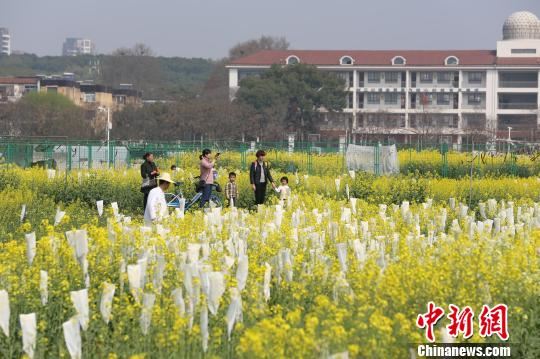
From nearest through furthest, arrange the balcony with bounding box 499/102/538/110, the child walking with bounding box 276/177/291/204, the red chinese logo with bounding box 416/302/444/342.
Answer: the red chinese logo with bounding box 416/302/444/342 → the child walking with bounding box 276/177/291/204 → the balcony with bounding box 499/102/538/110

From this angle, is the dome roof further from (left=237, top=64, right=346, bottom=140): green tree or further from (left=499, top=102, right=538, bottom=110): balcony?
(left=237, top=64, right=346, bottom=140): green tree

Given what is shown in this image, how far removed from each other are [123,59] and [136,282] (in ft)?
352

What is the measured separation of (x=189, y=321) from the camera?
23.1ft

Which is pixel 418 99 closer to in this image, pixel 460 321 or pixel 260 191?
pixel 260 191

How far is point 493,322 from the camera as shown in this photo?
7.19 m

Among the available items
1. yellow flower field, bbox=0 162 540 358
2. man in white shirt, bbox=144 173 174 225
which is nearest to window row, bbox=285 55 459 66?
man in white shirt, bbox=144 173 174 225

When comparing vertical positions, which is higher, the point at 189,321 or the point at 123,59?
the point at 123,59

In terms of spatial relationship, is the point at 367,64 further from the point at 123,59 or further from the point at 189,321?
the point at 189,321

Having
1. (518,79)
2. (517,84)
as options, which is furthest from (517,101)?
(518,79)

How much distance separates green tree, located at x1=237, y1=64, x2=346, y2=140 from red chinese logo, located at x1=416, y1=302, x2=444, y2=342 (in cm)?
6117

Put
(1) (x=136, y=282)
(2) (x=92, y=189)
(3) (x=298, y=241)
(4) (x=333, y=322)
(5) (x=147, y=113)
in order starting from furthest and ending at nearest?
(5) (x=147, y=113) < (2) (x=92, y=189) < (3) (x=298, y=241) < (1) (x=136, y=282) < (4) (x=333, y=322)

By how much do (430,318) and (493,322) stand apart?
396 millimetres

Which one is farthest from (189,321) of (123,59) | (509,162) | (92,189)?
(123,59)

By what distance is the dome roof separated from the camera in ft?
267
